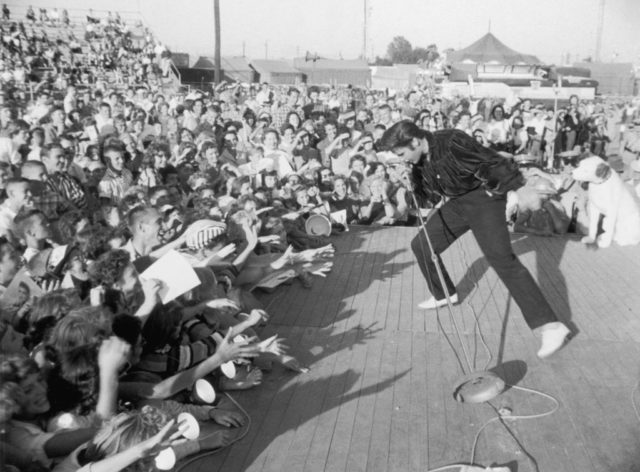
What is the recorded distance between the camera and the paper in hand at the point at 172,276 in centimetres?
372

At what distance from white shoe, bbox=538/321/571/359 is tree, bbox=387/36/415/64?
98.8m

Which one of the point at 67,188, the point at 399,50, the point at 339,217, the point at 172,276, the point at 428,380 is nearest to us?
the point at 172,276

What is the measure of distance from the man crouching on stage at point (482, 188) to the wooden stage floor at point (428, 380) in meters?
0.32

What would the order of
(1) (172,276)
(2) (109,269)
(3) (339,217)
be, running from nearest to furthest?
(2) (109,269), (1) (172,276), (3) (339,217)

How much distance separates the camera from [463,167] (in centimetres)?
441

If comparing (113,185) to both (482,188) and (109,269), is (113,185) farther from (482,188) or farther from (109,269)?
(482,188)

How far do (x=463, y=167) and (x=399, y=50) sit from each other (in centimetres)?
10296

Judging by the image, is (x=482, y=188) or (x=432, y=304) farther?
(x=432, y=304)

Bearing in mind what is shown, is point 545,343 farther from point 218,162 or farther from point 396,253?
point 218,162

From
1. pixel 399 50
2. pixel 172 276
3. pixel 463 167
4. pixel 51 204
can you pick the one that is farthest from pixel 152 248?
pixel 399 50

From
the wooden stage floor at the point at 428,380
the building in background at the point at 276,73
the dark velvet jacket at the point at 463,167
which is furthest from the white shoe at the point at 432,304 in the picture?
the building in background at the point at 276,73

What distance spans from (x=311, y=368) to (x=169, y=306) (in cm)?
107

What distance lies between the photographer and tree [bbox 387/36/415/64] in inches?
3937

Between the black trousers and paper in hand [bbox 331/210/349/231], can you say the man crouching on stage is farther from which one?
paper in hand [bbox 331/210/349/231]
